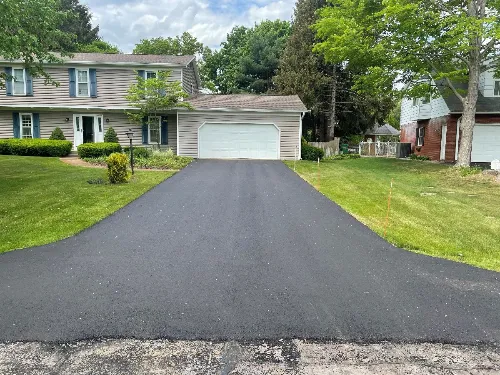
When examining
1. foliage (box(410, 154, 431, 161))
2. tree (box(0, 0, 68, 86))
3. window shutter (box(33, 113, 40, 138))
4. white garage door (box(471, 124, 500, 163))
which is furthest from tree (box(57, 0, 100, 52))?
white garage door (box(471, 124, 500, 163))

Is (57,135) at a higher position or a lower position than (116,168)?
higher

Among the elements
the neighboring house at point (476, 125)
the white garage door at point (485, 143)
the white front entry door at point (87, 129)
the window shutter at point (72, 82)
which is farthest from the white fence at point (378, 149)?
the window shutter at point (72, 82)

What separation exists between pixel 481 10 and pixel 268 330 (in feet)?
56.2

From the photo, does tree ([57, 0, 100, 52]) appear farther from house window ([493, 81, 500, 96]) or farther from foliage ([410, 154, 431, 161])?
house window ([493, 81, 500, 96])

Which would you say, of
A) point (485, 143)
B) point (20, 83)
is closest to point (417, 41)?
point (485, 143)

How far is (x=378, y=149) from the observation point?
2920cm

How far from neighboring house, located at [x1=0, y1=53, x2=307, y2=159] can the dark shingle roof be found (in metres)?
0.06

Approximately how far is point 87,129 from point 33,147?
12.3ft

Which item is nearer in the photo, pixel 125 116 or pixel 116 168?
pixel 116 168

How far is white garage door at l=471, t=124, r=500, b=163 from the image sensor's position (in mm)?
20188

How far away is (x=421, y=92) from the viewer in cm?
1691

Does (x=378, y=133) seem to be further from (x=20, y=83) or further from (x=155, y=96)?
(x=20, y=83)

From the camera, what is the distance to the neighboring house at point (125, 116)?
20609mm

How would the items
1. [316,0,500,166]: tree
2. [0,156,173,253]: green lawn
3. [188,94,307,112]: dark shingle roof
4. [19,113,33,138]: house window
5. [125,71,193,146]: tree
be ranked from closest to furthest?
[0,156,173,253]: green lawn → [316,0,500,166]: tree → [125,71,193,146]: tree → [188,94,307,112]: dark shingle roof → [19,113,33,138]: house window
